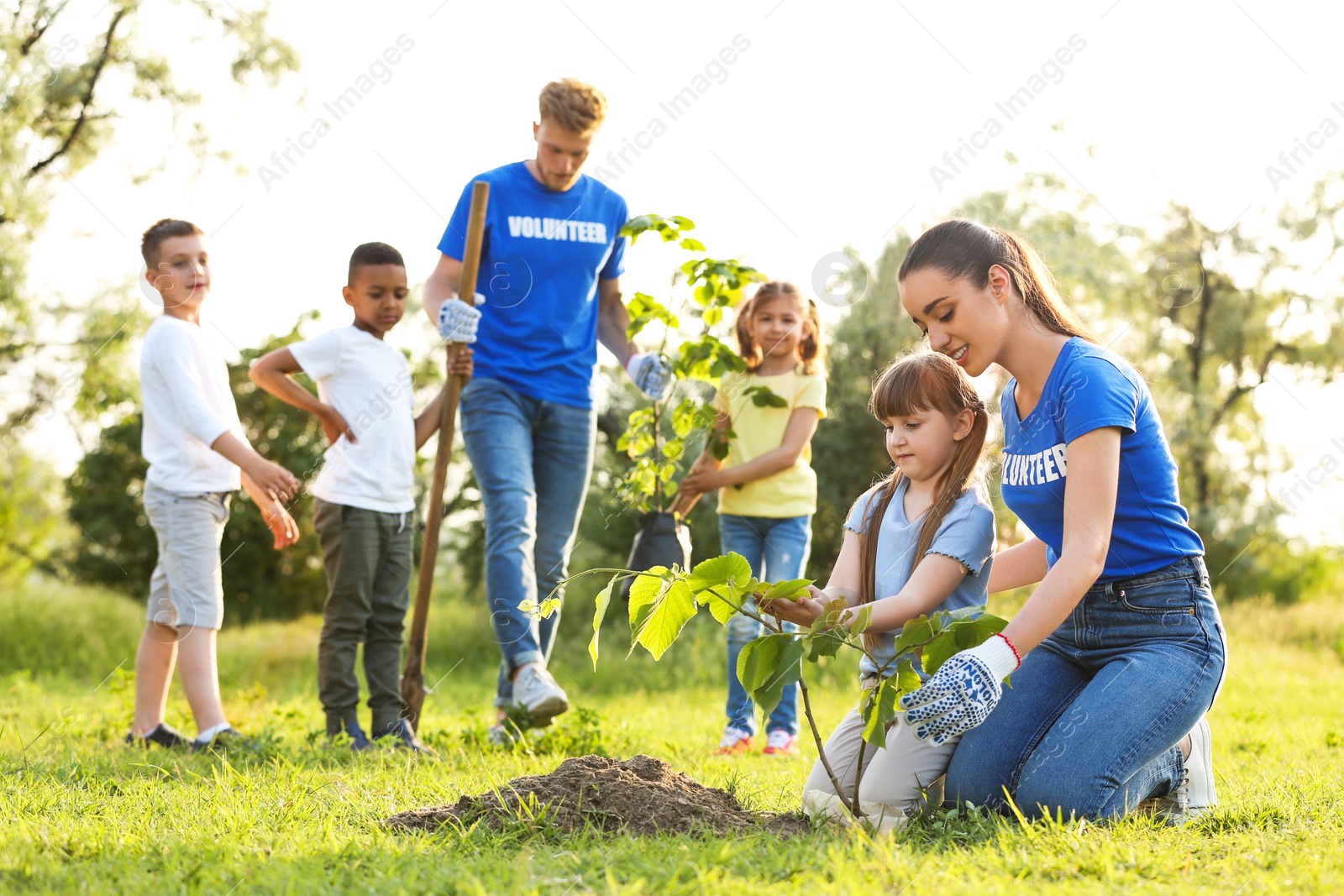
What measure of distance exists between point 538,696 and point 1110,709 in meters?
1.93

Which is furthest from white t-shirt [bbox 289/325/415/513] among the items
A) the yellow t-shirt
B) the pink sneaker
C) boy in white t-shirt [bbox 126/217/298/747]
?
the pink sneaker

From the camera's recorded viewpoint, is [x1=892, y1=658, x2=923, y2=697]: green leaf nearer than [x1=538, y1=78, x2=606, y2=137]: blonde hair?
Yes

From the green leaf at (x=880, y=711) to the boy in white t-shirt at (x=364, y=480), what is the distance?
2114 mm

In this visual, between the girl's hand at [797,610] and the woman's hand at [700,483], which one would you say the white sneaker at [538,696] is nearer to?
the woman's hand at [700,483]

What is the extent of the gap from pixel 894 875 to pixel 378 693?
2.61 meters

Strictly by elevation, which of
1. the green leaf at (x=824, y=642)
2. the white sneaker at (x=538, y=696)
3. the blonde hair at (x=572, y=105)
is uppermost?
the blonde hair at (x=572, y=105)

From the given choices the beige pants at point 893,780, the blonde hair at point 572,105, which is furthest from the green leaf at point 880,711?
the blonde hair at point 572,105

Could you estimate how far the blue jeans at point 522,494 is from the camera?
3.96 meters

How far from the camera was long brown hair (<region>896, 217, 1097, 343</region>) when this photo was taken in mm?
2797

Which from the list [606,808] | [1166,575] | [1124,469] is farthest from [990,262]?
Result: [606,808]

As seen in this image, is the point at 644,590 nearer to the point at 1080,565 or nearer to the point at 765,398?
the point at 1080,565

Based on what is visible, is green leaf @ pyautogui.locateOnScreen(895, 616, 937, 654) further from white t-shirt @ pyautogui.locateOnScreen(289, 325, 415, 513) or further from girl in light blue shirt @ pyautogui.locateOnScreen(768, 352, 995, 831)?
white t-shirt @ pyautogui.locateOnScreen(289, 325, 415, 513)

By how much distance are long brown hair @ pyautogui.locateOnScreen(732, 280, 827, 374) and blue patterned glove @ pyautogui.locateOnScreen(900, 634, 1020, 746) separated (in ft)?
8.00

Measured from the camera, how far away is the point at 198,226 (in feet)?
14.0
